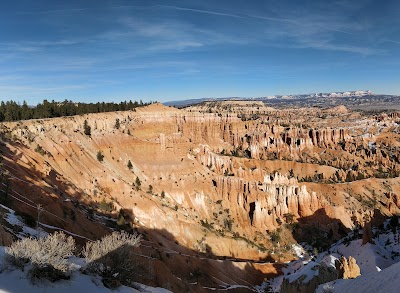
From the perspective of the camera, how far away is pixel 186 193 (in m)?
67.5

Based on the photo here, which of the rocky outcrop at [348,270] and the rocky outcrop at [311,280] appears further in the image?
the rocky outcrop at [311,280]

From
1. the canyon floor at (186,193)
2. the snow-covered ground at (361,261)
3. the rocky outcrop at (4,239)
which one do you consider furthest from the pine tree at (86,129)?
the rocky outcrop at (4,239)

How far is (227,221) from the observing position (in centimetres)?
6725

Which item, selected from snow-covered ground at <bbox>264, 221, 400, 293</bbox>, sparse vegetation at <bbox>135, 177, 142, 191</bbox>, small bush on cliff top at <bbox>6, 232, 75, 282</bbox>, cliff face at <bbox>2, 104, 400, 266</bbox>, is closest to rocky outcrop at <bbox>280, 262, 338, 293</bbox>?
snow-covered ground at <bbox>264, 221, 400, 293</bbox>

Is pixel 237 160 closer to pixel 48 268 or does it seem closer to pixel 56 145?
pixel 56 145

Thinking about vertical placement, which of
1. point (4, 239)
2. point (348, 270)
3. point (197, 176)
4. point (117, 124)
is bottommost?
point (348, 270)

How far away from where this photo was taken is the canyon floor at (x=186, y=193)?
35.6 metres

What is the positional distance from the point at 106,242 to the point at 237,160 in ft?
257

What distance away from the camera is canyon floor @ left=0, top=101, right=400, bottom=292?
35594 mm

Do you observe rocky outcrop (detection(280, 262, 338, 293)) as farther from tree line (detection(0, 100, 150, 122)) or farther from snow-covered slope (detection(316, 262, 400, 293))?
tree line (detection(0, 100, 150, 122))

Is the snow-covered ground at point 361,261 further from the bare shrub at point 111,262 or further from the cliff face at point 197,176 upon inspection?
the bare shrub at point 111,262

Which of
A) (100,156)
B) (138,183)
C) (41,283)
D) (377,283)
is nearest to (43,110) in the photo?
(100,156)

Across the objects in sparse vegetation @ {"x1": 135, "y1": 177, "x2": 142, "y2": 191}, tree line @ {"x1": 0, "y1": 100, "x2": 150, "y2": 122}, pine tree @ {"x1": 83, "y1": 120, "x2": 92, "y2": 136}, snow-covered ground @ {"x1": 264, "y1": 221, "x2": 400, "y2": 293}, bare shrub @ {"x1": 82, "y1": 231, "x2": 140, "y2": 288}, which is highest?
tree line @ {"x1": 0, "y1": 100, "x2": 150, "y2": 122}

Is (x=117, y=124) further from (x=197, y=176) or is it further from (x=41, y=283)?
(x=41, y=283)
